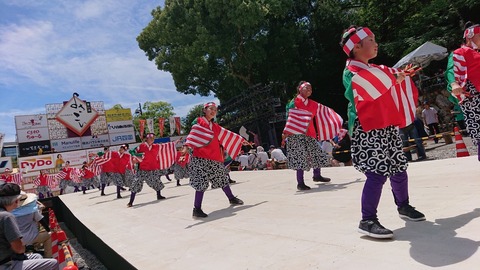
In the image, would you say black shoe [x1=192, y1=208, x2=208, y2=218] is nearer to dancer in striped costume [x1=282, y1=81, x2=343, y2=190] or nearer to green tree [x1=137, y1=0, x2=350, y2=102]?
dancer in striped costume [x1=282, y1=81, x2=343, y2=190]

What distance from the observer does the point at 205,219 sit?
5.19 m

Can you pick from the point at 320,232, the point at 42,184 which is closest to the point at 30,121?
the point at 42,184

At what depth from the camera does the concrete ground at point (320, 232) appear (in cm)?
245

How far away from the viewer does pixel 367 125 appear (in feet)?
9.04

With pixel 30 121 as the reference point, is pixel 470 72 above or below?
below

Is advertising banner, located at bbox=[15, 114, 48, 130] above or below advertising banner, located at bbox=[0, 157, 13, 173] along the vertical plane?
above

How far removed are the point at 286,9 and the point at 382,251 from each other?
21.5 m

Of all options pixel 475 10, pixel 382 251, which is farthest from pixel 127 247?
pixel 475 10

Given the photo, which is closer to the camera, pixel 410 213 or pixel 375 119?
pixel 375 119

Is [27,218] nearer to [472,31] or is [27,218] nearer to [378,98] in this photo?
[378,98]

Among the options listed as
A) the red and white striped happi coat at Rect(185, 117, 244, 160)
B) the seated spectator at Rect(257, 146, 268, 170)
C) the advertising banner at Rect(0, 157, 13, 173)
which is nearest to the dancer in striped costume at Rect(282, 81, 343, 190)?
the red and white striped happi coat at Rect(185, 117, 244, 160)

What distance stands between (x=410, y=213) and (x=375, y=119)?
913 millimetres

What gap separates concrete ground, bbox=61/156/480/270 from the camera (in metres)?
2.45

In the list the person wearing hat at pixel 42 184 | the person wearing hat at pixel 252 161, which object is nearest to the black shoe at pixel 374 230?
the person wearing hat at pixel 252 161
